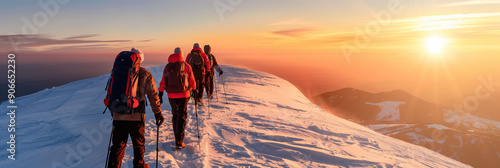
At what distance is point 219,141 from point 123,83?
400 centimetres

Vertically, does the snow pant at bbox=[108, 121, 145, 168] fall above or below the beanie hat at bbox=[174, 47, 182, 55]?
below

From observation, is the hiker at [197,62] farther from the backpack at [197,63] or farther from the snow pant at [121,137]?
the snow pant at [121,137]

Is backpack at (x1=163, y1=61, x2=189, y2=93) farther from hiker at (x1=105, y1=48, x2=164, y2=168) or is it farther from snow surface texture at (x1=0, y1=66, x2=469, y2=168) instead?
hiker at (x1=105, y1=48, x2=164, y2=168)

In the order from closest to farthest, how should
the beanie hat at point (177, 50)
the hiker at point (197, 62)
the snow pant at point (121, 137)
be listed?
the snow pant at point (121, 137) → the beanie hat at point (177, 50) → the hiker at point (197, 62)

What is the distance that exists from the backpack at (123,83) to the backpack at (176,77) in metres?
2.01

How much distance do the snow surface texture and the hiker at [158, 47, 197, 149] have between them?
2.29ft

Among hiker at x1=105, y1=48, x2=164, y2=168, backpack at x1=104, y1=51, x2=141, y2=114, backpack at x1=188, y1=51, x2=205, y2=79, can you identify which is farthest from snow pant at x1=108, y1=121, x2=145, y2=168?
backpack at x1=188, y1=51, x2=205, y2=79

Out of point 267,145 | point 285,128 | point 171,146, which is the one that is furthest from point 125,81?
point 285,128

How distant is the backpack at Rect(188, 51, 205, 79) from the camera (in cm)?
964

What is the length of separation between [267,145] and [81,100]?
10724 millimetres

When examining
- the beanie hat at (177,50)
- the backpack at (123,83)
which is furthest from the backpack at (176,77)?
the backpack at (123,83)

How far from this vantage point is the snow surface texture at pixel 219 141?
629 centimetres

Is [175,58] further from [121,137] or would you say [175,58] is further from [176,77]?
[121,137]

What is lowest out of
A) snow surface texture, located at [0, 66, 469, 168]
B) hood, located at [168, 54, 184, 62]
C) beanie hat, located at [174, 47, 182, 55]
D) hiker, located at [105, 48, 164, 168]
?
snow surface texture, located at [0, 66, 469, 168]
